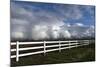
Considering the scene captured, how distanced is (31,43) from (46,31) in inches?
10.4

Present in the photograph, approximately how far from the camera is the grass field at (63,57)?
248 centimetres

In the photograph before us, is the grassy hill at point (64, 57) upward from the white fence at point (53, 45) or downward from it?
downward

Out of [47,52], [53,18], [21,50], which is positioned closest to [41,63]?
[47,52]

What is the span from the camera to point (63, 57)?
8.63 ft

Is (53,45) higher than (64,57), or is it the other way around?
(53,45)

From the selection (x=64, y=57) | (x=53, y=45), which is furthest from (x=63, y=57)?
(x=53, y=45)

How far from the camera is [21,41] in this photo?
8.08 feet

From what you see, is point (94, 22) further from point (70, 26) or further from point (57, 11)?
point (57, 11)

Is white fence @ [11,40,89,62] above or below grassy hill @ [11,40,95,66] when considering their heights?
above

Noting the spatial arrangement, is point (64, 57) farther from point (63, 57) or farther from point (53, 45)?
point (53, 45)

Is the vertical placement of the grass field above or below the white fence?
below

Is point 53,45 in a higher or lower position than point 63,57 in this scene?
higher

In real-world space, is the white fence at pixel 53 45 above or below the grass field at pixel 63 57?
above

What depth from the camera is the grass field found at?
8.15 ft
